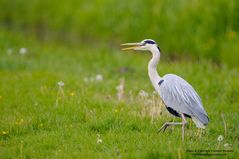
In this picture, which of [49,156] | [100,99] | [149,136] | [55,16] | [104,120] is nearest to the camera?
[49,156]

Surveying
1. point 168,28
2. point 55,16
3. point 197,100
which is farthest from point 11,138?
point 55,16

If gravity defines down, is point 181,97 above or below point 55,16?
below

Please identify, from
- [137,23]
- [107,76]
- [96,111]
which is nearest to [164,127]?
[96,111]

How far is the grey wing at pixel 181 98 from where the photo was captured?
7293mm

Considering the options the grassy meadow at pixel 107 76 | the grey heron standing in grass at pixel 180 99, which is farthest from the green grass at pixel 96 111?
the grey heron standing in grass at pixel 180 99

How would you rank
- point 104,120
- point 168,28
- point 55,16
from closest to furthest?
point 104,120 < point 168,28 < point 55,16

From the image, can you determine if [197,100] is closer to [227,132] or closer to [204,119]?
[204,119]

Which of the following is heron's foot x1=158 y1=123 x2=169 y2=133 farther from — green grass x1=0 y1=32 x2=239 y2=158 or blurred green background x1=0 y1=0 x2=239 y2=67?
blurred green background x1=0 y1=0 x2=239 y2=67

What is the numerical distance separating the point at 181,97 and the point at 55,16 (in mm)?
14150

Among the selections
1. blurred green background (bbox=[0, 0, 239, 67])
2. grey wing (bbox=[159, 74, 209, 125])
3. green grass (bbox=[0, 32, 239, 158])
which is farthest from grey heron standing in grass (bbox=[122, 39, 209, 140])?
blurred green background (bbox=[0, 0, 239, 67])

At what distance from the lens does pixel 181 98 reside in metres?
7.36

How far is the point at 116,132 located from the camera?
7.88 meters

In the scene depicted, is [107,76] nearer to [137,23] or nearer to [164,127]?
[137,23]

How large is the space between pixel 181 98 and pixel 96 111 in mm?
2019
